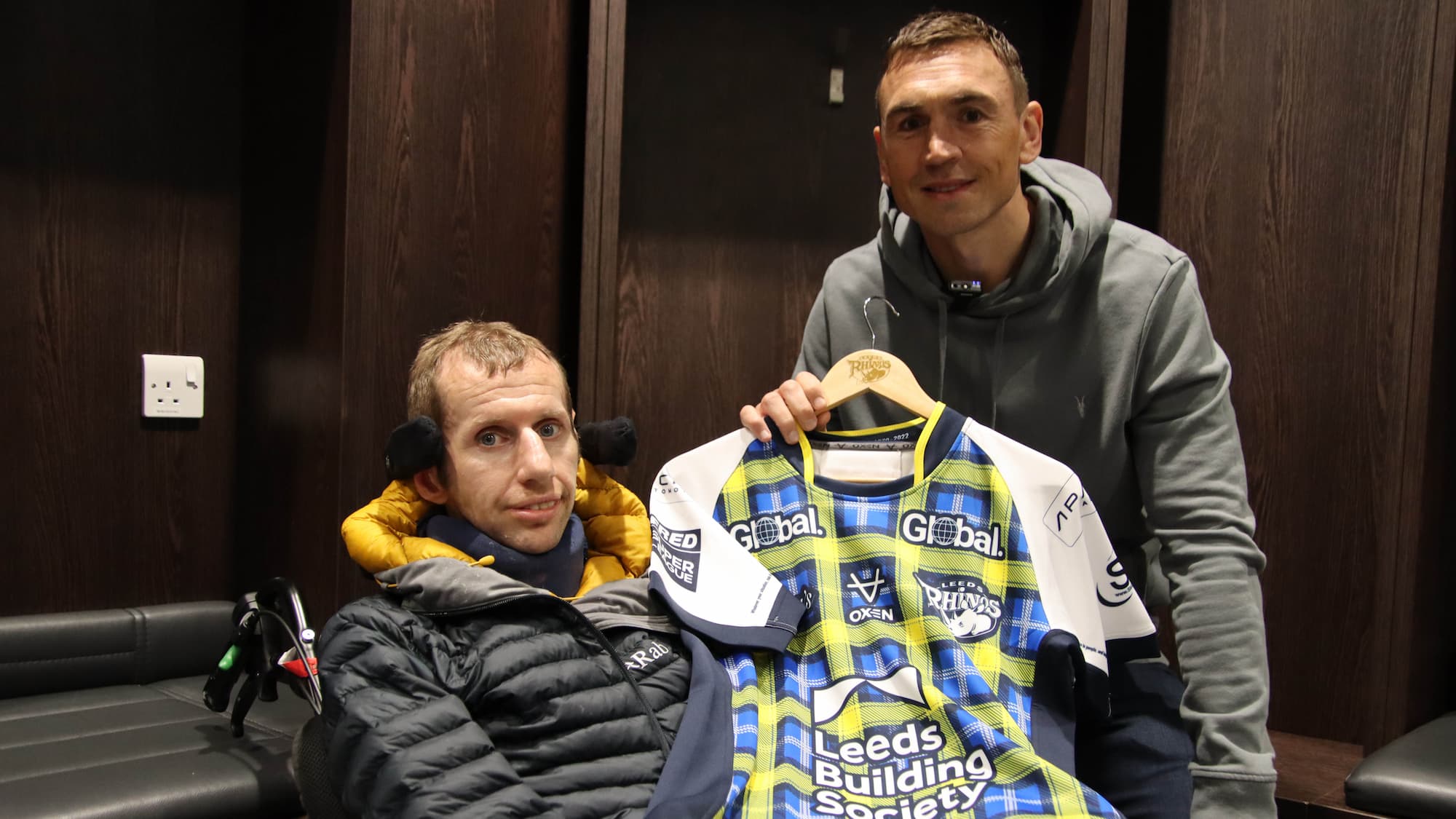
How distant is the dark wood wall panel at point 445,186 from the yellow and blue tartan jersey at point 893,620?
0.87 m

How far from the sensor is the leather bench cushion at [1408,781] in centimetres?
161

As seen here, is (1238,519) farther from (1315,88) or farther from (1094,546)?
(1315,88)

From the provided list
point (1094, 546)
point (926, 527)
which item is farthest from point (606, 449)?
point (1094, 546)

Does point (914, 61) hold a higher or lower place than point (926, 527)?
higher

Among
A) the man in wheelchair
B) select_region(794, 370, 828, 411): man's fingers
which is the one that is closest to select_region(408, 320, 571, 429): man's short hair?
the man in wheelchair

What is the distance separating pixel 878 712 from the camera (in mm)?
1195

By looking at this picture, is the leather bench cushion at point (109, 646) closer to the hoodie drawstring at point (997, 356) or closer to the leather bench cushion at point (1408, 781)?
the hoodie drawstring at point (997, 356)

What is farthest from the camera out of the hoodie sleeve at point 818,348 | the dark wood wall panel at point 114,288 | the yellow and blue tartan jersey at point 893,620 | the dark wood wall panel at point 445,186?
the dark wood wall panel at point 114,288

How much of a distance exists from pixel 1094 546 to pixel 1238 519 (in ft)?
0.69

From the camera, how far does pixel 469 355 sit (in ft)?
4.47

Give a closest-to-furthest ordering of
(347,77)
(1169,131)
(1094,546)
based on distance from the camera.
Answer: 1. (1094,546)
2. (347,77)
3. (1169,131)

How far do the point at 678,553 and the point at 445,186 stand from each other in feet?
3.67

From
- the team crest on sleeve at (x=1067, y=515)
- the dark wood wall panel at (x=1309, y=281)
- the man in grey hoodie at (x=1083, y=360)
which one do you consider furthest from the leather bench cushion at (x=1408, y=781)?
the team crest on sleeve at (x=1067, y=515)

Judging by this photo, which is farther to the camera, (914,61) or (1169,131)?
(1169,131)
